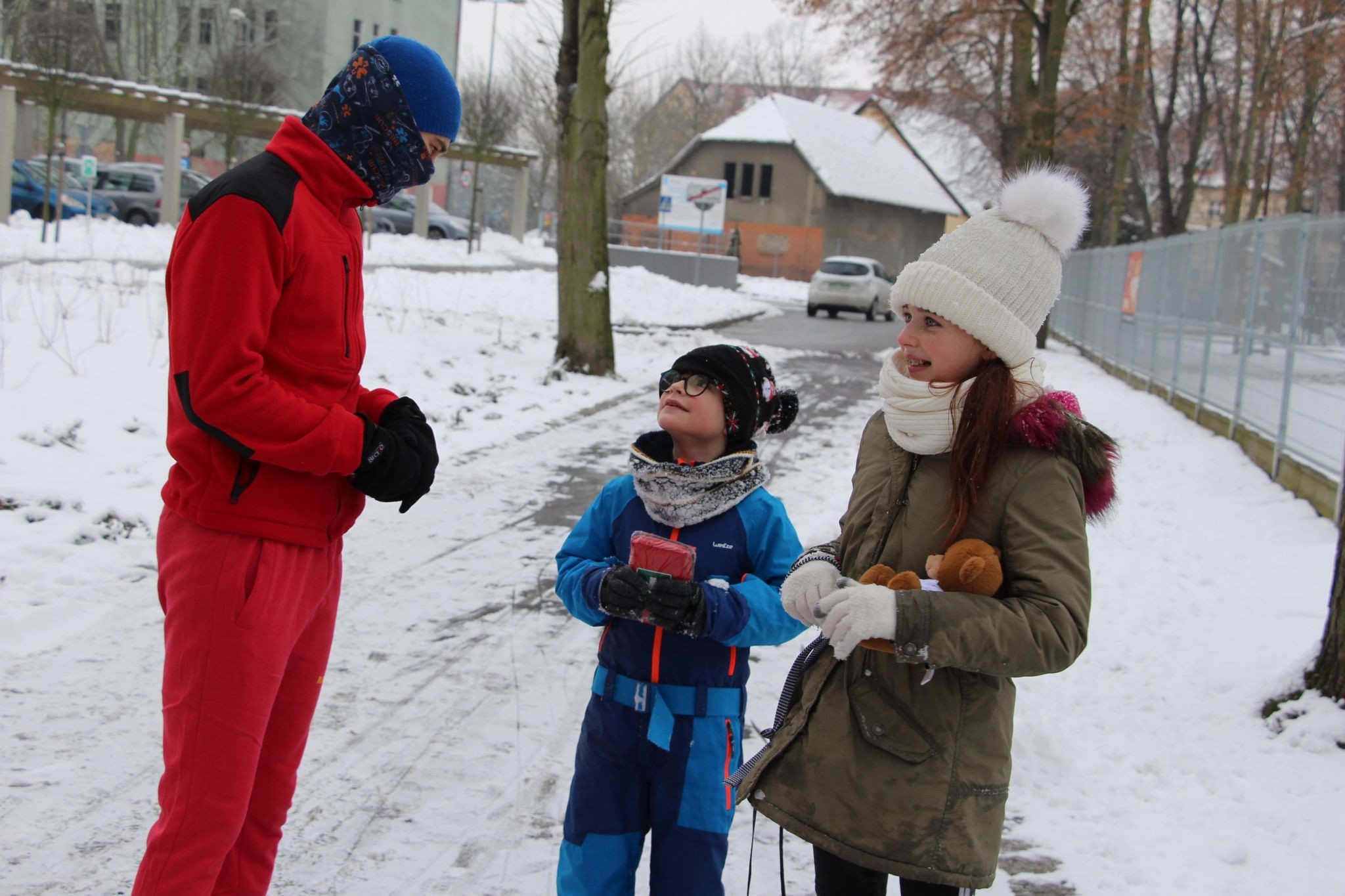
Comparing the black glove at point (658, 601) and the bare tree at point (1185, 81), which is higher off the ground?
the bare tree at point (1185, 81)

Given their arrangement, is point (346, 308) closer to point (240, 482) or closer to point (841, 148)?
point (240, 482)

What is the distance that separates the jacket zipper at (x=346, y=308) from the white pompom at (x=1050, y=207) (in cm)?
134

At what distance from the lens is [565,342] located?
523 inches

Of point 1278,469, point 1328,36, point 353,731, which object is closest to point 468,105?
point 1328,36

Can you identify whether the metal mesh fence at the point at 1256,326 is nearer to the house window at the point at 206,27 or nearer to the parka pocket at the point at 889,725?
the parka pocket at the point at 889,725

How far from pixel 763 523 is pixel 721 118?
7272 cm

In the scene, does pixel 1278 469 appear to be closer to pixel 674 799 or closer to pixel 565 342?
pixel 565 342

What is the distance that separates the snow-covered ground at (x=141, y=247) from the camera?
1788cm

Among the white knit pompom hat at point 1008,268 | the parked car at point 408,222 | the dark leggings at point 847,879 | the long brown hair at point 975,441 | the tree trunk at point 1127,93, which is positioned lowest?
the dark leggings at point 847,879

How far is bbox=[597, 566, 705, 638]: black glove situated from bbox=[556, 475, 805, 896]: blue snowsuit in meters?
0.04

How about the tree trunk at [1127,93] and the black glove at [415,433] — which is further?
the tree trunk at [1127,93]

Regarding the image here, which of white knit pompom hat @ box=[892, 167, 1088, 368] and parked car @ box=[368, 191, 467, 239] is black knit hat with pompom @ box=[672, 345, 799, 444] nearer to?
white knit pompom hat @ box=[892, 167, 1088, 368]

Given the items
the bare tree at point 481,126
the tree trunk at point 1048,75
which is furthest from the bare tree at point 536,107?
the tree trunk at point 1048,75

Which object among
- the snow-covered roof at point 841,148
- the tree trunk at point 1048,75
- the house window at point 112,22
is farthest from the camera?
the snow-covered roof at point 841,148
